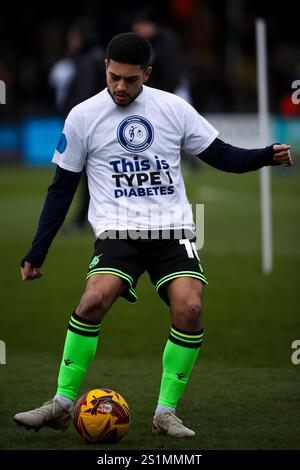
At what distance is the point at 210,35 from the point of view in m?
34.8

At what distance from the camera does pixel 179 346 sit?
629cm

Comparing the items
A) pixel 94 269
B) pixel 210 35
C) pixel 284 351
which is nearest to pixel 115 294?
pixel 94 269

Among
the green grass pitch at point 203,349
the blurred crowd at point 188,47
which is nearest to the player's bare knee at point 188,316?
the green grass pitch at point 203,349

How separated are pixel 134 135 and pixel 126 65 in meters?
0.41

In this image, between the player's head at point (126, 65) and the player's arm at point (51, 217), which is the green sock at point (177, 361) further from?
the player's head at point (126, 65)

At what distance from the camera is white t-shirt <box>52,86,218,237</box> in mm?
6391

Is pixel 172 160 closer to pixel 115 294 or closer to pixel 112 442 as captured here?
pixel 115 294

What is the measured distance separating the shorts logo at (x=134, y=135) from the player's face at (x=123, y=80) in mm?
122

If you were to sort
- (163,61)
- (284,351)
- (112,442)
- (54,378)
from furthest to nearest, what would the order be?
(163,61)
(284,351)
(54,378)
(112,442)

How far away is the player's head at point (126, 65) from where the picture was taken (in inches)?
247

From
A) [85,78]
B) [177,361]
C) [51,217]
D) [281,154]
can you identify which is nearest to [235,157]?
[281,154]

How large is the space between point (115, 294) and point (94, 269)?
0.20 m

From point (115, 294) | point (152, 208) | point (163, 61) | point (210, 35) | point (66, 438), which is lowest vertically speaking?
point (66, 438)

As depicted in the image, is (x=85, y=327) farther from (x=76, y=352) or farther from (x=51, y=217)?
(x=51, y=217)
